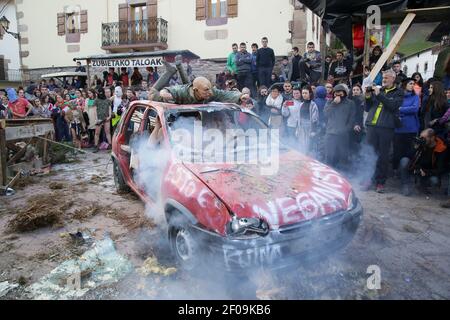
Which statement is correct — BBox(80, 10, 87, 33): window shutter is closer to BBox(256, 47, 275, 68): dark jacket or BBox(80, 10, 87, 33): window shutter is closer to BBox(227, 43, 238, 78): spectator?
BBox(227, 43, 238, 78): spectator

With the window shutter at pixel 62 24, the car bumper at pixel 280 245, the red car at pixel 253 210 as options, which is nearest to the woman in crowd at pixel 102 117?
the red car at pixel 253 210

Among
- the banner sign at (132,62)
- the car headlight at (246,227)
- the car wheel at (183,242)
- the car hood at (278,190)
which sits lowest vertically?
the car wheel at (183,242)

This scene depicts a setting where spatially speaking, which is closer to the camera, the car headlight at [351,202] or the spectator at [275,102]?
the car headlight at [351,202]

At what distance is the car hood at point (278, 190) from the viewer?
263 centimetres

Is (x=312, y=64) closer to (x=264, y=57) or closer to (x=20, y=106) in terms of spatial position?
(x=264, y=57)

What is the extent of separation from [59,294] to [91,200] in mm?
2562

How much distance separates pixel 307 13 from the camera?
565 inches

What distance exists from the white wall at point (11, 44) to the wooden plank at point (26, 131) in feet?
59.7

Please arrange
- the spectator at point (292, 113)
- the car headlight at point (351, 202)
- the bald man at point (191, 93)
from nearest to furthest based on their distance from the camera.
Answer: the car headlight at point (351, 202) → the bald man at point (191, 93) → the spectator at point (292, 113)

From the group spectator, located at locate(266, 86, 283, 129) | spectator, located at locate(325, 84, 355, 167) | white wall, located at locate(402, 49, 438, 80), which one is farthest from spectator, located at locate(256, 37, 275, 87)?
white wall, located at locate(402, 49, 438, 80)

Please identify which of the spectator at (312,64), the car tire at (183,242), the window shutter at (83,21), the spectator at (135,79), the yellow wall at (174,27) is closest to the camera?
the car tire at (183,242)

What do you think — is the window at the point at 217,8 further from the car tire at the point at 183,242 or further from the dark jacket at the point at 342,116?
the car tire at the point at 183,242

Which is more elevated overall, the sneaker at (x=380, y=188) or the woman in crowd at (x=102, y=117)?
the woman in crowd at (x=102, y=117)

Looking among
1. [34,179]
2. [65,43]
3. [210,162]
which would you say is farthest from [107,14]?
[210,162]
